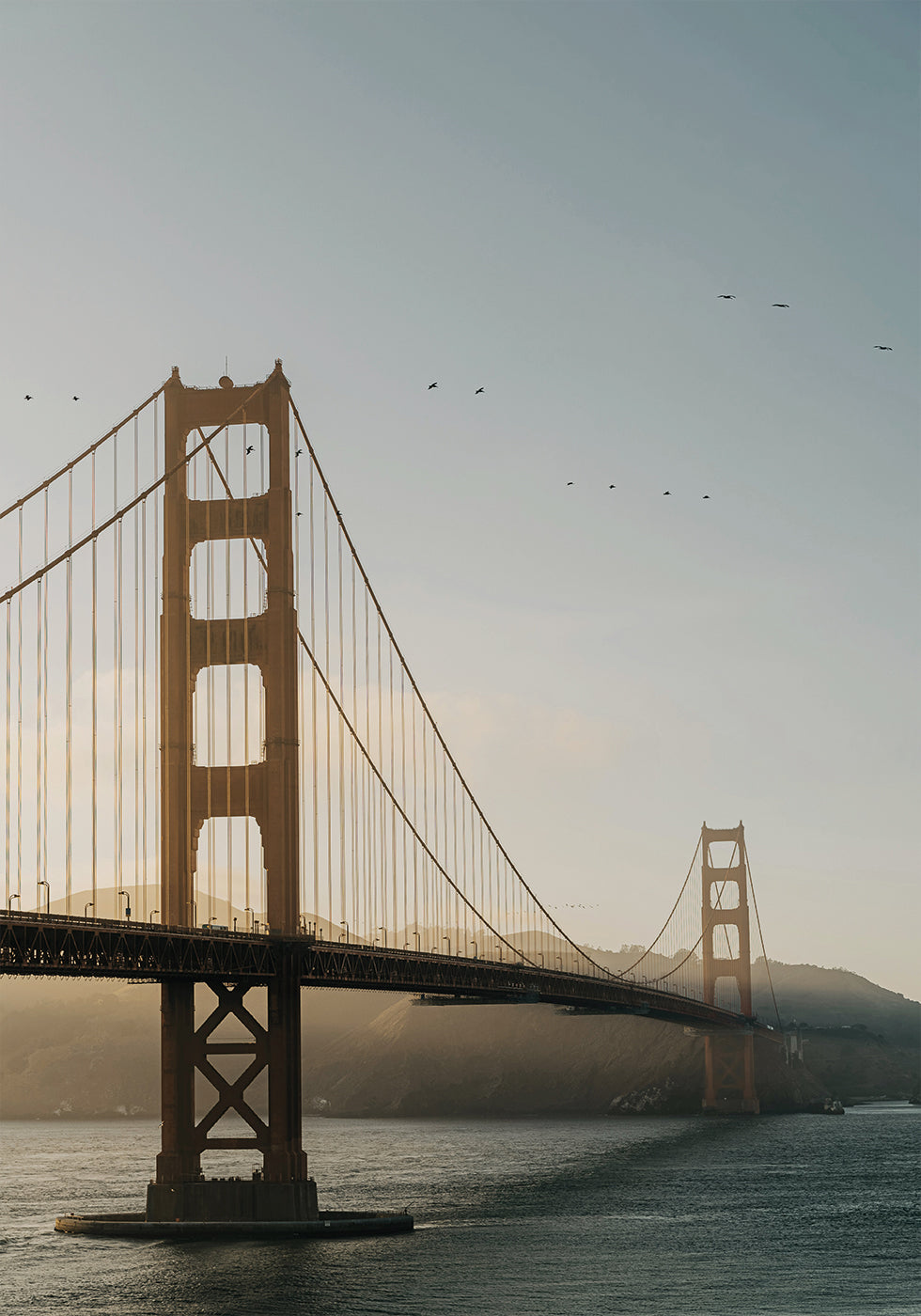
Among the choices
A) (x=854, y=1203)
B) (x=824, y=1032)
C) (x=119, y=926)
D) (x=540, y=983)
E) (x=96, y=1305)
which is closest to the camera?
(x=96, y=1305)

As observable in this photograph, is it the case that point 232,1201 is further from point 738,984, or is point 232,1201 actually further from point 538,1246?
point 738,984

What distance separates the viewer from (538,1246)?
164ft

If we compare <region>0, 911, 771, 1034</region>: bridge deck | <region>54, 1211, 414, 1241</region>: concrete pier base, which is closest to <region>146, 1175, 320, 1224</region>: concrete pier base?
<region>54, 1211, 414, 1241</region>: concrete pier base

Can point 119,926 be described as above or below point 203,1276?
above

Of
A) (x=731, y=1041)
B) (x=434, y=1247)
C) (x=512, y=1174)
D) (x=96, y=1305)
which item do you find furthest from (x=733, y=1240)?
(x=731, y=1041)

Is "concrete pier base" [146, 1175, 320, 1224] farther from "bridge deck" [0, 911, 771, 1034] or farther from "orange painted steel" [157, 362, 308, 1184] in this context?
"bridge deck" [0, 911, 771, 1034]

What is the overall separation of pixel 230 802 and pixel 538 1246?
14.3 meters

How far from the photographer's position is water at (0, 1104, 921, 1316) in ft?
131

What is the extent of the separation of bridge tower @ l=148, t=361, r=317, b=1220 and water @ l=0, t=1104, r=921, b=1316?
94.9 inches

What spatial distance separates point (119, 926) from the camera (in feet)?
136

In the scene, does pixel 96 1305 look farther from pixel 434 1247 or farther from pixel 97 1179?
pixel 97 1179

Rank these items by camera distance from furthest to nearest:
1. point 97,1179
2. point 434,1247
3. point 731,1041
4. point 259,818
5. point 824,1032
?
1. point 824,1032
2. point 731,1041
3. point 97,1179
4. point 259,818
5. point 434,1247

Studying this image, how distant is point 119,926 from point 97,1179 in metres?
49.1

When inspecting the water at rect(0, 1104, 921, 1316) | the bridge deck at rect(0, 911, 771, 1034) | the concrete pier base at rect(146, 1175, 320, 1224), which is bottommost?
the water at rect(0, 1104, 921, 1316)
